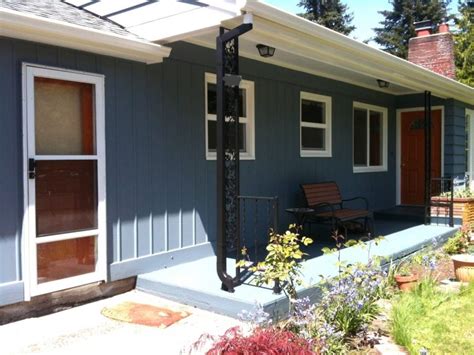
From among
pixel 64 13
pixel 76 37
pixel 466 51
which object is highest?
pixel 466 51

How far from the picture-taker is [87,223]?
175 inches

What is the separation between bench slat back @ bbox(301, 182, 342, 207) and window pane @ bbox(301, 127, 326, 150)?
0.69 meters

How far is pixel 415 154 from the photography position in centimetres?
1002

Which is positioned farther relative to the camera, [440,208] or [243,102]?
[440,208]

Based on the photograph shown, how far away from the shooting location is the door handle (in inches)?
156

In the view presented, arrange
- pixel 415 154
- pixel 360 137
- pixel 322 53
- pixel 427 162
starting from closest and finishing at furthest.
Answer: pixel 322 53
pixel 427 162
pixel 360 137
pixel 415 154

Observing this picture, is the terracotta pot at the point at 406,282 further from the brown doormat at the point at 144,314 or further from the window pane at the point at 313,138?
the window pane at the point at 313,138

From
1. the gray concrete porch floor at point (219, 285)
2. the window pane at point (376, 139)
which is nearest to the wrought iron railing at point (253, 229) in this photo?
the gray concrete porch floor at point (219, 285)

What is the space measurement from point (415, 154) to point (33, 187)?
8.17 meters

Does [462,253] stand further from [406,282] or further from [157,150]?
[157,150]

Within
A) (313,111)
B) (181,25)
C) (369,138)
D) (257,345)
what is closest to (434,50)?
(369,138)

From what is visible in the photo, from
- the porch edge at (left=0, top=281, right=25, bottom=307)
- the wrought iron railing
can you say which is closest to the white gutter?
the wrought iron railing

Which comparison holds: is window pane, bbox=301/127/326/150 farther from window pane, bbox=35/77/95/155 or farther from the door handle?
the door handle

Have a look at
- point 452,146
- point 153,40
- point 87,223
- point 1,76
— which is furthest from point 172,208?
point 452,146
